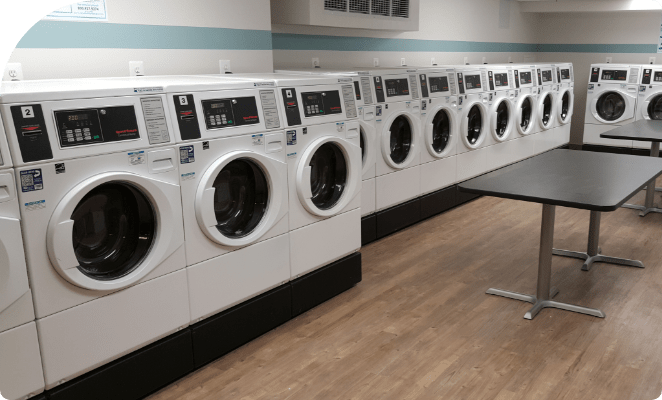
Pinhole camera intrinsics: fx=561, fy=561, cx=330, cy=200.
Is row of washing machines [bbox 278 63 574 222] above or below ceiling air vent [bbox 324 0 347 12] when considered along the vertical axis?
below

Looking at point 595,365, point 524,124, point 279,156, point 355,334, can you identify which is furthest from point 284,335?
point 524,124

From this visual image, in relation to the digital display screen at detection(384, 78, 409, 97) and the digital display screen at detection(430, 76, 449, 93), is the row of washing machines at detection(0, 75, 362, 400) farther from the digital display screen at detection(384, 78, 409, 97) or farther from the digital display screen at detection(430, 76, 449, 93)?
the digital display screen at detection(430, 76, 449, 93)

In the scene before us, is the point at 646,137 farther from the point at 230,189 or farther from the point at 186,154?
the point at 186,154

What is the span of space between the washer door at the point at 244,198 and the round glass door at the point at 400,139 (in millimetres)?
1962

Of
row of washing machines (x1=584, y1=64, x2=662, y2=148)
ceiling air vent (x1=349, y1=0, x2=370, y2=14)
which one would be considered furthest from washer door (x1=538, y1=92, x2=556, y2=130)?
ceiling air vent (x1=349, y1=0, x2=370, y2=14)

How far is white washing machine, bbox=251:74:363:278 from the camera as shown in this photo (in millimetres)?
3045

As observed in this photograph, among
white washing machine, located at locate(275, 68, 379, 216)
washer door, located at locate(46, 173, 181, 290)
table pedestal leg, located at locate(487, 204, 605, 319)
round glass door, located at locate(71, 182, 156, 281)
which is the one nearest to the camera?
washer door, located at locate(46, 173, 181, 290)

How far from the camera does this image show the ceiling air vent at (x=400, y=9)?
16.8ft

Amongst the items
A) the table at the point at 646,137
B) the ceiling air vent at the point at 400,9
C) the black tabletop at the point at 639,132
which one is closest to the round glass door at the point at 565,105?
the black tabletop at the point at 639,132

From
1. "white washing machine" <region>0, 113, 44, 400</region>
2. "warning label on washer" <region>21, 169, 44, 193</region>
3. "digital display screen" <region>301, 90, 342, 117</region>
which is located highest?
"digital display screen" <region>301, 90, 342, 117</region>

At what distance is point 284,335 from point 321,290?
1.45ft

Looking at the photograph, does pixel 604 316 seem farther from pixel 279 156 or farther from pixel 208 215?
pixel 208 215

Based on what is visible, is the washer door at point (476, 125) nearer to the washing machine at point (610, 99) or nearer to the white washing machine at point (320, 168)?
the white washing machine at point (320, 168)

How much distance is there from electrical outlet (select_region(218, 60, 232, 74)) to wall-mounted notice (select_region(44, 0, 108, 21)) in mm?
846
